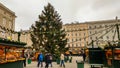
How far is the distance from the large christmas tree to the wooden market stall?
2846 cm

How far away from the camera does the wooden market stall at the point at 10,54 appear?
46.4ft

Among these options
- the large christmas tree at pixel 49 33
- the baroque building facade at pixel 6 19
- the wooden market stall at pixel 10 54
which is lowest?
the wooden market stall at pixel 10 54

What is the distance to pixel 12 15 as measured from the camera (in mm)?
73688

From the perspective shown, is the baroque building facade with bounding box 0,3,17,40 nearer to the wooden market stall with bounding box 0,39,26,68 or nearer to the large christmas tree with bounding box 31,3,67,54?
the large christmas tree with bounding box 31,3,67,54

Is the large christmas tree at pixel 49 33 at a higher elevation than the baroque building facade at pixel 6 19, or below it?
below

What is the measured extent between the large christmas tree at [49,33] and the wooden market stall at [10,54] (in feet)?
93.4

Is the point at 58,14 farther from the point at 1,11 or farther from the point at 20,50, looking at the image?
the point at 20,50

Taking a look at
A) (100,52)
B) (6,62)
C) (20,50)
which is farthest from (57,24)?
A: (6,62)

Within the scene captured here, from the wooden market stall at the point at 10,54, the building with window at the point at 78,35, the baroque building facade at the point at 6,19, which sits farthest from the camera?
the building with window at the point at 78,35

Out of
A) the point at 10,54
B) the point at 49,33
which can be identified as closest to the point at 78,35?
the point at 49,33

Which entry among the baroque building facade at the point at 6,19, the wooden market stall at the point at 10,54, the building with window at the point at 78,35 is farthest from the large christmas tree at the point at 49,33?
the building with window at the point at 78,35

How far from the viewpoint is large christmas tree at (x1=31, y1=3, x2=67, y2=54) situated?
47.2 meters

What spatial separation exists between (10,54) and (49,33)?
103 ft

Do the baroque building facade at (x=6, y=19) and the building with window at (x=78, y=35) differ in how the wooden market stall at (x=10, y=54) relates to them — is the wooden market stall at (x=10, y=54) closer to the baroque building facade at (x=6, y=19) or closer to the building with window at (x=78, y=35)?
the baroque building facade at (x=6, y=19)
